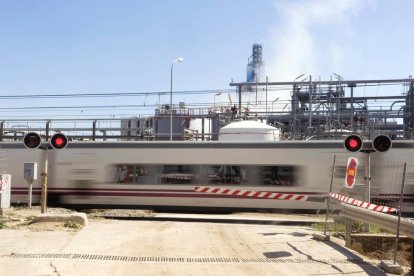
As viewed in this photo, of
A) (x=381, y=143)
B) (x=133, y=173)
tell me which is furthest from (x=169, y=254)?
(x=133, y=173)

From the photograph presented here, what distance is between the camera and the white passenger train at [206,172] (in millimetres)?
18906

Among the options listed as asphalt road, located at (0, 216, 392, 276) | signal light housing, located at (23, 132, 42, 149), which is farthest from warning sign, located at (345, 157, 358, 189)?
signal light housing, located at (23, 132, 42, 149)

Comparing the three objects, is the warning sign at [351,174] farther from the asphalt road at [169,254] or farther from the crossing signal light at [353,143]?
the asphalt road at [169,254]

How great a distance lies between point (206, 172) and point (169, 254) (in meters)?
10.6

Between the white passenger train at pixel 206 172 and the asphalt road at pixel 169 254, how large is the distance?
7187mm

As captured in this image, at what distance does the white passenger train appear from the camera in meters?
18.9

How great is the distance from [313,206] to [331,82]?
78.8 ft

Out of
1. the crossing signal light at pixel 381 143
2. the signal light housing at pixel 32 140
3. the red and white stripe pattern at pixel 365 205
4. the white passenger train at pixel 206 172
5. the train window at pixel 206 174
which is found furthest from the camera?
the train window at pixel 206 174

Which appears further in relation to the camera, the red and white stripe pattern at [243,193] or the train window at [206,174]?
the train window at [206,174]

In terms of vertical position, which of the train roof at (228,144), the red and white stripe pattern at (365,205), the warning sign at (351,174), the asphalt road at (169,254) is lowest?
the asphalt road at (169,254)

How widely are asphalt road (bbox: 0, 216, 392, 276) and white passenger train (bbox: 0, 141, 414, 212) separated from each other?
719cm

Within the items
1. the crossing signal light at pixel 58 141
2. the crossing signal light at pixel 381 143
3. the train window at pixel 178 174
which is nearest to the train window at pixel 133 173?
the train window at pixel 178 174

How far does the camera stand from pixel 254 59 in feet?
305

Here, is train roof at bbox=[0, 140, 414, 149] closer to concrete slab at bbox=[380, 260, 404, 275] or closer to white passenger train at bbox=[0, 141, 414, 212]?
white passenger train at bbox=[0, 141, 414, 212]
